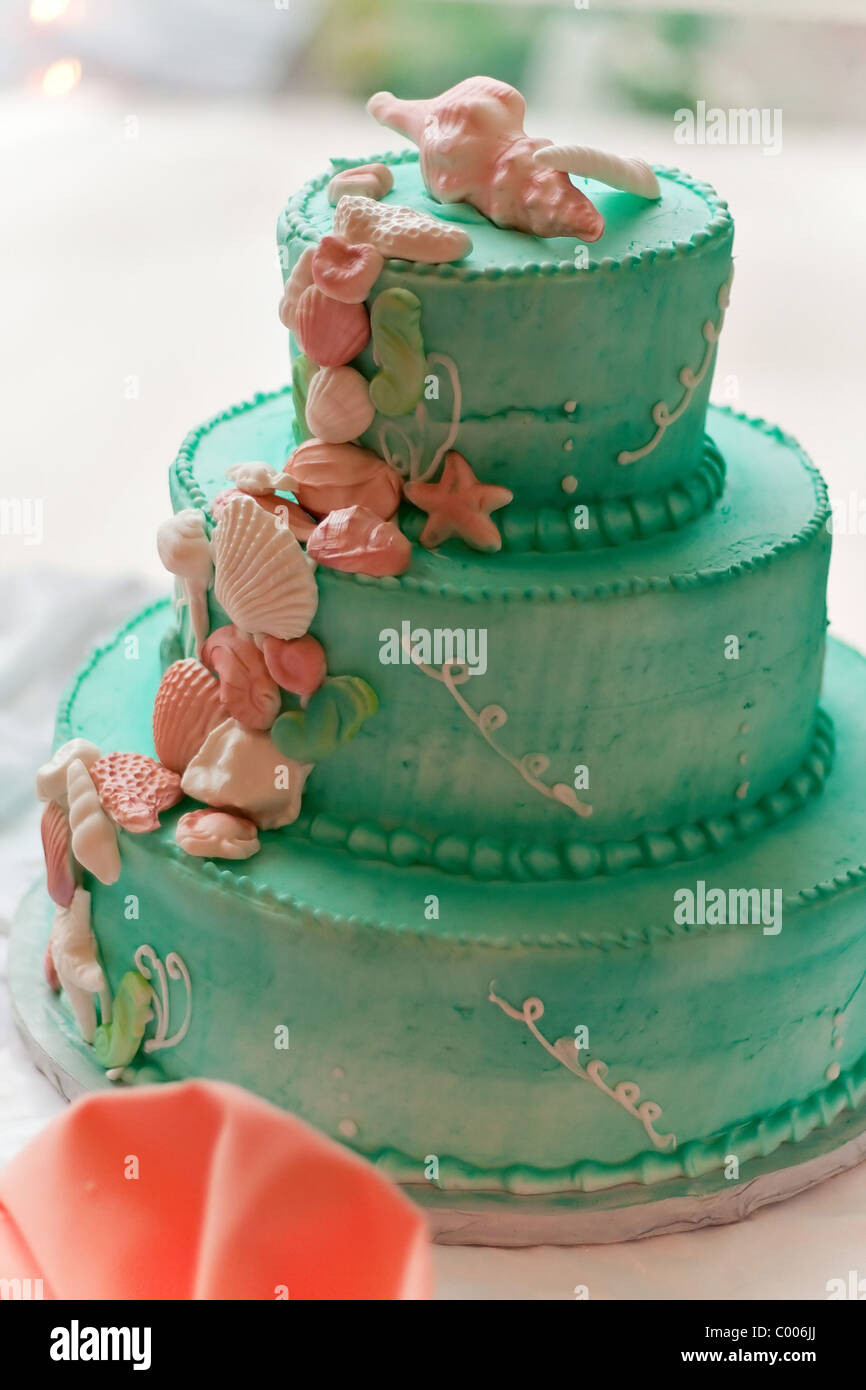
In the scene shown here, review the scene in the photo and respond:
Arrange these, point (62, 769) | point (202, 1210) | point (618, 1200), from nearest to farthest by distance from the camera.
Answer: point (202, 1210)
point (618, 1200)
point (62, 769)

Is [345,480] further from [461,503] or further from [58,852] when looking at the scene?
[58,852]

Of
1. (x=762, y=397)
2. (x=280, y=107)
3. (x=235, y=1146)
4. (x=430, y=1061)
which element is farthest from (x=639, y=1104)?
(x=280, y=107)

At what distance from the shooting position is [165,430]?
589 centimetres

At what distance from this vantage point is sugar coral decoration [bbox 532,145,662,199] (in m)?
2.69

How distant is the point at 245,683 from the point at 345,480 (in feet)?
1.17

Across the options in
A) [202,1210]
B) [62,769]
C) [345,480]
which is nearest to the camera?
[202,1210]

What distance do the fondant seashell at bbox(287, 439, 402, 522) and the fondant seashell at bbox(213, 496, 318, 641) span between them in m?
0.08

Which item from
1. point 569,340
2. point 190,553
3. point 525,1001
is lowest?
point 525,1001

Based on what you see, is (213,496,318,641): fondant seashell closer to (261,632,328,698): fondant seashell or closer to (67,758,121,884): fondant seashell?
(261,632,328,698): fondant seashell

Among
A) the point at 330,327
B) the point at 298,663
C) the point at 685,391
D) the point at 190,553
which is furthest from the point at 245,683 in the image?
the point at 685,391

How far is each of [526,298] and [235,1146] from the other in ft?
4.52

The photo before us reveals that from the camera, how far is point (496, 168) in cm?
274

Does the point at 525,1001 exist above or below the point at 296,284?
below

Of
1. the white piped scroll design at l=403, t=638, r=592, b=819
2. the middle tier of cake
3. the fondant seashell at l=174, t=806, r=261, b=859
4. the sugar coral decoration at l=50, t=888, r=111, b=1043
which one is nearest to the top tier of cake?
the middle tier of cake
